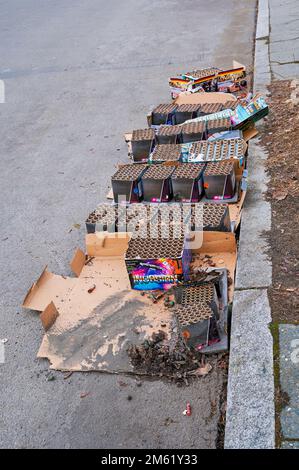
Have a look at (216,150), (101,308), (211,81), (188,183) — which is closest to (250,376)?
(101,308)

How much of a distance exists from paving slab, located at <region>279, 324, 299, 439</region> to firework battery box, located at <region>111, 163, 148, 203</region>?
227cm

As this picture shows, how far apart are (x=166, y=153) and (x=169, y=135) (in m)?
0.38

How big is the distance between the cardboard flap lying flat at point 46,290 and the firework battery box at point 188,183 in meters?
1.40

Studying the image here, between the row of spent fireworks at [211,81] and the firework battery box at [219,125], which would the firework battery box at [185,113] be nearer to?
the firework battery box at [219,125]

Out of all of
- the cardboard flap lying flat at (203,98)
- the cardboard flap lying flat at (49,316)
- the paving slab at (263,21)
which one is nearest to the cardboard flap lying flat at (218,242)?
the cardboard flap lying flat at (49,316)

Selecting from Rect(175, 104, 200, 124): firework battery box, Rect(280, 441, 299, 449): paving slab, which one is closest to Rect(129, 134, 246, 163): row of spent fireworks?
Rect(175, 104, 200, 124): firework battery box

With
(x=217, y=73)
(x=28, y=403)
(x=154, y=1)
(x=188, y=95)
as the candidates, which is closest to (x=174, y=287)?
(x=28, y=403)

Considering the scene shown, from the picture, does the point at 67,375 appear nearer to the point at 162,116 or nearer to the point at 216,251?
the point at 216,251

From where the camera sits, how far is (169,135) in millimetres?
5656

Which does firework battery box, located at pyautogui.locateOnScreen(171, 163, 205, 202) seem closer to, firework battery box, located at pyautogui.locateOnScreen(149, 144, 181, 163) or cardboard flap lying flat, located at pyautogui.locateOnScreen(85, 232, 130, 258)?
firework battery box, located at pyautogui.locateOnScreen(149, 144, 181, 163)

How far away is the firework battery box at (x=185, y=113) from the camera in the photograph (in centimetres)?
614

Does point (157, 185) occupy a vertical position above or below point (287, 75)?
below

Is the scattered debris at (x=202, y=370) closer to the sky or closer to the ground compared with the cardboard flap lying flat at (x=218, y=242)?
closer to the ground
